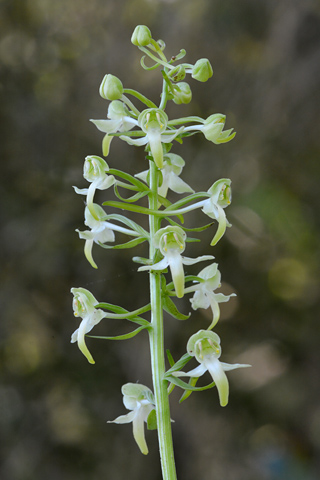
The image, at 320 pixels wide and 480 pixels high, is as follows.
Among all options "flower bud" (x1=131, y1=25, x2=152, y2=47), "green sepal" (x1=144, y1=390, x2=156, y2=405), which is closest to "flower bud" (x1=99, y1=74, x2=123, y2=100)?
"flower bud" (x1=131, y1=25, x2=152, y2=47)

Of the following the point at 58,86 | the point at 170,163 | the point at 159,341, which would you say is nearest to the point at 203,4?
the point at 58,86

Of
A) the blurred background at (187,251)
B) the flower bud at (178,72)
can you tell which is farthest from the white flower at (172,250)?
the blurred background at (187,251)

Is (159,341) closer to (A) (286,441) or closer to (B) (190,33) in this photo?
(A) (286,441)

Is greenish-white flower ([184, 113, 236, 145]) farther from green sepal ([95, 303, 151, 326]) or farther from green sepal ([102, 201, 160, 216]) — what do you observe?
green sepal ([95, 303, 151, 326])

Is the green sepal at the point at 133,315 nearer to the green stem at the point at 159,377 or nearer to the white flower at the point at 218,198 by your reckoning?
the green stem at the point at 159,377

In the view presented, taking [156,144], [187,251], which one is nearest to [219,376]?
[156,144]

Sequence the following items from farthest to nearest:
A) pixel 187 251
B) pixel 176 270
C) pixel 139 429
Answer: pixel 187 251
pixel 139 429
pixel 176 270

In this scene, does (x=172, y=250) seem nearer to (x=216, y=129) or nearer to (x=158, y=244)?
(x=158, y=244)
